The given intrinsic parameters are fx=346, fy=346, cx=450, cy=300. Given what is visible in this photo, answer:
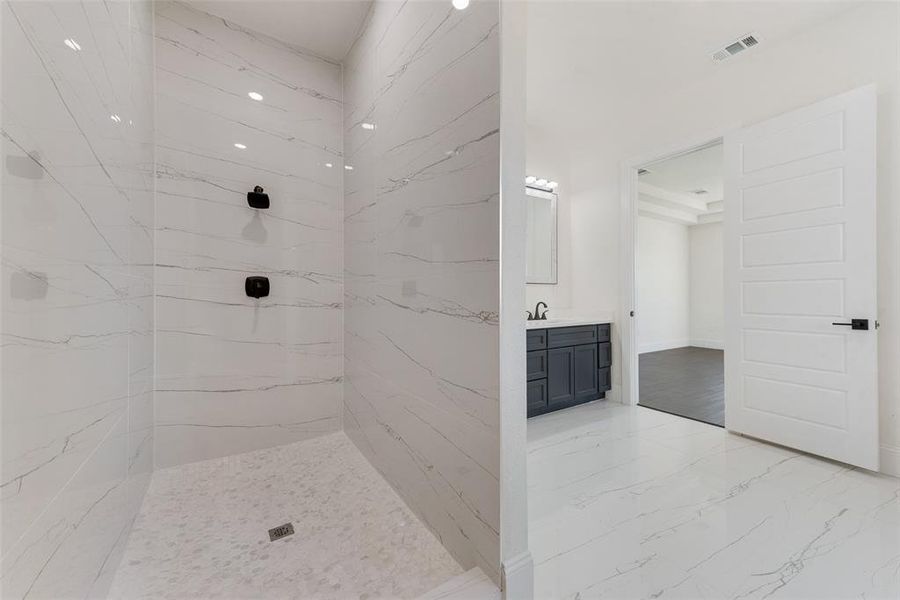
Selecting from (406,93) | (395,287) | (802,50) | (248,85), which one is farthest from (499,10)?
(802,50)

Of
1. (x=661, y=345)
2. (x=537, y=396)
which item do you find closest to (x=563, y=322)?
(x=537, y=396)

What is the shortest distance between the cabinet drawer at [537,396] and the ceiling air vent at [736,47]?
9.30 feet

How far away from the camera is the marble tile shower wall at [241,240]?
2.06 metres

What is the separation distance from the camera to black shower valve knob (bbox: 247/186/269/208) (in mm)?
2203

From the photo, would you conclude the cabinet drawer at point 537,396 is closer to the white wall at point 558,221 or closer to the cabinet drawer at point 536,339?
the cabinet drawer at point 536,339

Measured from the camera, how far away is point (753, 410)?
99.8 inches

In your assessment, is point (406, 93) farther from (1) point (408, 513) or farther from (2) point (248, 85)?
(1) point (408, 513)

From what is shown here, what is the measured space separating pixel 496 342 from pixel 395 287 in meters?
0.84

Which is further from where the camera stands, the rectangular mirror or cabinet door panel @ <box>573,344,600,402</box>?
the rectangular mirror

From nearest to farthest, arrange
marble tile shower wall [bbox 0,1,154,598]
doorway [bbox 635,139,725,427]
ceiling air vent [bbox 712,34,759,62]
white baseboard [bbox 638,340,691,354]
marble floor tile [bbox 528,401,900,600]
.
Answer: marble tile shower wall [bbox 0,1,154,598], marble floor tile [bbox 528,401,900,600], ceiling air vent [bbox 712,34,759,62], doorway [bbox 635,139,725,427], white baseboard [bbox 638,340,691,354]

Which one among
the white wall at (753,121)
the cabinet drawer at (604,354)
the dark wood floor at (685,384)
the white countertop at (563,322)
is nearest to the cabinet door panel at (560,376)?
the white countertop at (563,322)

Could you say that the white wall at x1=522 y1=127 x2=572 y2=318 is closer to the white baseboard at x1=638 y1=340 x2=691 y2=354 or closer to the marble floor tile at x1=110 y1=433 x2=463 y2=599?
the marble floor tile at x1=110 y1=433 x2=463 y2=599

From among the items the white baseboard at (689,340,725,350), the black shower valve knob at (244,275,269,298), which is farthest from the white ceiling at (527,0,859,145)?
the white baseboard at (689,340,725,350)

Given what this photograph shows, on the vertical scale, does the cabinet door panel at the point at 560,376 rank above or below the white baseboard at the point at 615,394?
above
